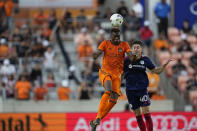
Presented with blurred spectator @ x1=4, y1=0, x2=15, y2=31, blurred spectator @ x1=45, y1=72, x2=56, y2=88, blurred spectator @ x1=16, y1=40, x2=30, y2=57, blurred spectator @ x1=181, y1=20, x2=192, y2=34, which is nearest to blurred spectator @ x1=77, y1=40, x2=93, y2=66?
blurred spectator @ x1=45, y1=72, x2=56, y2=88

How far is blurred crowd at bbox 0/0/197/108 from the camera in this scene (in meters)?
22.8

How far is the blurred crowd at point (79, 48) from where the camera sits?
74.6 feet

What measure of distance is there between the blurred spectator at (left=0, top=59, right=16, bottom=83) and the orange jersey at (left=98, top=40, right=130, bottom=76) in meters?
9.54

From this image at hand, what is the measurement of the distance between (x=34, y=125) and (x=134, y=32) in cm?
733

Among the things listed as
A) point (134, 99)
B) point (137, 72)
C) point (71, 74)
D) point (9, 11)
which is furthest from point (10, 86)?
point (137, 72)

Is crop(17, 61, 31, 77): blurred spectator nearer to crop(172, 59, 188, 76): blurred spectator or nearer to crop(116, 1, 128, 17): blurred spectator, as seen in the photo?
crop(116, 1, 128, 17): blurred spectator

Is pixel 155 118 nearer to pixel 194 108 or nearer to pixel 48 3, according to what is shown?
pixel 194 108

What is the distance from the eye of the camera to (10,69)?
22922 millimetres

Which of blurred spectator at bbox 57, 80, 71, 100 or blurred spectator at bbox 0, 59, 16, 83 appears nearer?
blurred spectator at bbox 57, 80, 71, 100

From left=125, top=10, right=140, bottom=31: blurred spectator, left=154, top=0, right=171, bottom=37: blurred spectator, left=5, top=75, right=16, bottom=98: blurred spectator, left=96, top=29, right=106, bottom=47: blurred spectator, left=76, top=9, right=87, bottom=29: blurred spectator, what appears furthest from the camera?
left=154, top=0, right=171, bottom=37: blurred spectator

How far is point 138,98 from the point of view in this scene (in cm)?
1434

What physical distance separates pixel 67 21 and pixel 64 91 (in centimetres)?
405

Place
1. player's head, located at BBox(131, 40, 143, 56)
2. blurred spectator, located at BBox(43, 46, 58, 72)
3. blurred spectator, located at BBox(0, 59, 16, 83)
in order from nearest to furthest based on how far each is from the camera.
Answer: player's head, located at BBox(131, 40, 143, 56) < blurred spectator, located at BBox(0, 59, 16, 83) < blurred spectator, located at BBox(43, 46, 58, 72)

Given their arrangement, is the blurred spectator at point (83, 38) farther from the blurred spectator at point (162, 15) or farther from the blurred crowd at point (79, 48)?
the blurred spectator at point (162, 15)
